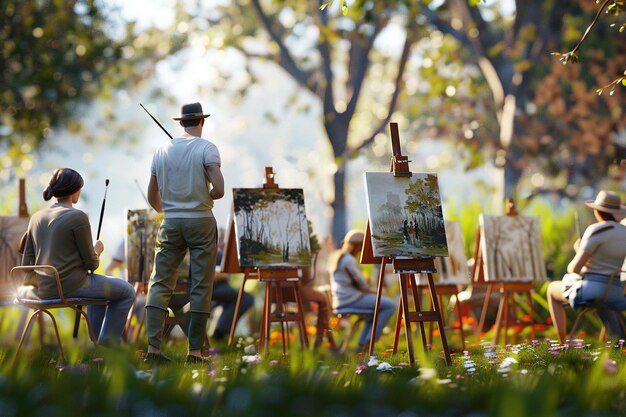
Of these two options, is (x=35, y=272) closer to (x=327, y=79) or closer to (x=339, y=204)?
(x=339, y=204)

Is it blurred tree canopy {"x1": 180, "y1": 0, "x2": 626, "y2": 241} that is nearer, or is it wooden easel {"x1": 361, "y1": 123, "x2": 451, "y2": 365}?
wooden easel {"x1": 361, "y1": 123, "x2": 451, "y2": 365}

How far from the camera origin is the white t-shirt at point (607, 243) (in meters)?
7.65

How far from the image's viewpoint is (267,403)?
4.18 m

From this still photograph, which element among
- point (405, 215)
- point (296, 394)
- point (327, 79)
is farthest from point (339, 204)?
point (296, 394)

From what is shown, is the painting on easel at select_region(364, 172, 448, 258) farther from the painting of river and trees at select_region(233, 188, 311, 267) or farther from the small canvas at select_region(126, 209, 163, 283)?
the small canvas at select_region(126, 209, 163, 283)

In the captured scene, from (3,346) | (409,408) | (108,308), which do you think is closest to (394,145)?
(108,308)

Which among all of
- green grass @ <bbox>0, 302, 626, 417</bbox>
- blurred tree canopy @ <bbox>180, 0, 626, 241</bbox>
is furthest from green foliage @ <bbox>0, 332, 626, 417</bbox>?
blurred tree canopy @ <bbox>180, 0, 626, 241</bbox>

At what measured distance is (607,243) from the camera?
25.1 ft

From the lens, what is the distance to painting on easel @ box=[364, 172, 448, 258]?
7.18m

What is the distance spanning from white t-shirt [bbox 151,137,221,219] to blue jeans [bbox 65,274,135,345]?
545 mm

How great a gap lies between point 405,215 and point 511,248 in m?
2.31

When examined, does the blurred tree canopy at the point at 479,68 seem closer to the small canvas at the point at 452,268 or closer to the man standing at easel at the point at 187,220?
the small canvas at the point at 452,268

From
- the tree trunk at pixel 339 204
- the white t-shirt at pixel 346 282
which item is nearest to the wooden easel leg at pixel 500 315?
the white t-shirt at pixel 346 282

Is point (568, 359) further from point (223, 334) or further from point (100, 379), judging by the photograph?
point (223, 334)
